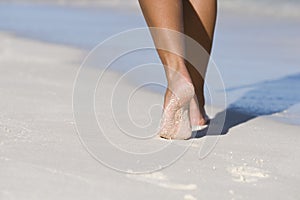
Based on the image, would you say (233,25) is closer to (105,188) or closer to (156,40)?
Result: (156,40)

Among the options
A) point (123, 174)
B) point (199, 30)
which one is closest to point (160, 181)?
point (123, 174)

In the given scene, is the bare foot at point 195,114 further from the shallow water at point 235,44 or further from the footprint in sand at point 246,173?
the footprint in sand at point 246,173

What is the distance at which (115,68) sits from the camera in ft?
14.0

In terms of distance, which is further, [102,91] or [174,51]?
[102,91]

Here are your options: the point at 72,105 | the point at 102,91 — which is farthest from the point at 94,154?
the point at 102,91

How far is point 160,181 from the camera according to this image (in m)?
1.99

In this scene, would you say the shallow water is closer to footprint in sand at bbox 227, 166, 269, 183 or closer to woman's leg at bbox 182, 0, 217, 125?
woman's leg at bbox 182, 0, 217, 125

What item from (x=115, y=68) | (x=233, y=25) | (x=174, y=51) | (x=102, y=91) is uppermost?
(x=174, y=51)

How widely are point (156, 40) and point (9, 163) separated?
0.72m

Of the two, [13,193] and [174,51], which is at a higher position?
[13,193]

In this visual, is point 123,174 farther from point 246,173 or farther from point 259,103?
point 259,103

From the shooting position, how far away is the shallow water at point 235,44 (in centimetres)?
360

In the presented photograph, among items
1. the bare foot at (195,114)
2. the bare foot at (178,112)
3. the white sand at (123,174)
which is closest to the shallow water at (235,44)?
the bare foot at (195,114)

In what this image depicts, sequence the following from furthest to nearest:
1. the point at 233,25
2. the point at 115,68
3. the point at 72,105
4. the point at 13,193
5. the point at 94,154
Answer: the point at 233,25, the point at 115,68, the point at 72,105, the point at 94,154, the point at 13,193
